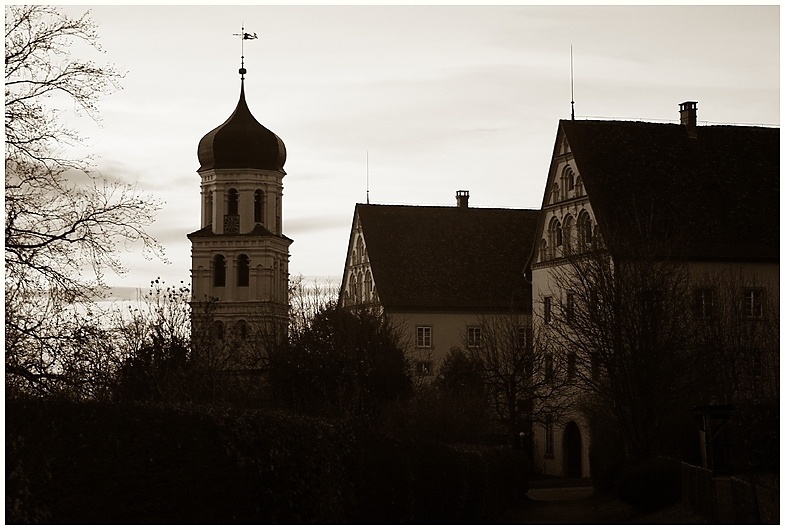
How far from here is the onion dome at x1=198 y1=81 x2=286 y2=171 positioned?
8800cm

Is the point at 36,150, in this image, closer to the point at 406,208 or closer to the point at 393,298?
the point at 393,298

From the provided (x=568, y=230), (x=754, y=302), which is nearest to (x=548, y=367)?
(x=568, y=230)

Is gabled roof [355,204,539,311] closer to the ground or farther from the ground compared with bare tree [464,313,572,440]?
farther from the ground

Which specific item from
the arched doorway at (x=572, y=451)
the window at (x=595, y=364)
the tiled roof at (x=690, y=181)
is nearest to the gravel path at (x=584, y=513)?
the window at (x=595, y=364)

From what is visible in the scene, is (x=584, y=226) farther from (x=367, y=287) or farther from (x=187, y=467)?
(x=187, y=467)

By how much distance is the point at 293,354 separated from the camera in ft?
127

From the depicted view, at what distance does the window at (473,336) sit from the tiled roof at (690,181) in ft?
55.6

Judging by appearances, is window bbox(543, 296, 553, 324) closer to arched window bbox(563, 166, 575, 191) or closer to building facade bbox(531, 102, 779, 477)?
building facade bbox(531, 102, 779, 477)

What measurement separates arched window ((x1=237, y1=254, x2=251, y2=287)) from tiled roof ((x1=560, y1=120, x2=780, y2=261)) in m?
38.9

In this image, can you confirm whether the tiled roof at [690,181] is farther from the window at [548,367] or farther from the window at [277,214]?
the window at [277,214]

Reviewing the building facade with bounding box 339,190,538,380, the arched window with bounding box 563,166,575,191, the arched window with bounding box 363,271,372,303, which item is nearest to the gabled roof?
the building facade with bounding box 339,190,538,380

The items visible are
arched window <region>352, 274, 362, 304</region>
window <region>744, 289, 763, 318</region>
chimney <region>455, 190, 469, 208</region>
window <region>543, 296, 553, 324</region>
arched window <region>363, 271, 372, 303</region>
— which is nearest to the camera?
window <region>744, 289, 763, 318</region>

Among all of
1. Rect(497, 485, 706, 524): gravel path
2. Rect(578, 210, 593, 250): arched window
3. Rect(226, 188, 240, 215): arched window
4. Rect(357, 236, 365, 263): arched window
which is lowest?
Rect(497, 485, 706, 524): gravel path

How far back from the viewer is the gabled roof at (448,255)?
6594 cm
